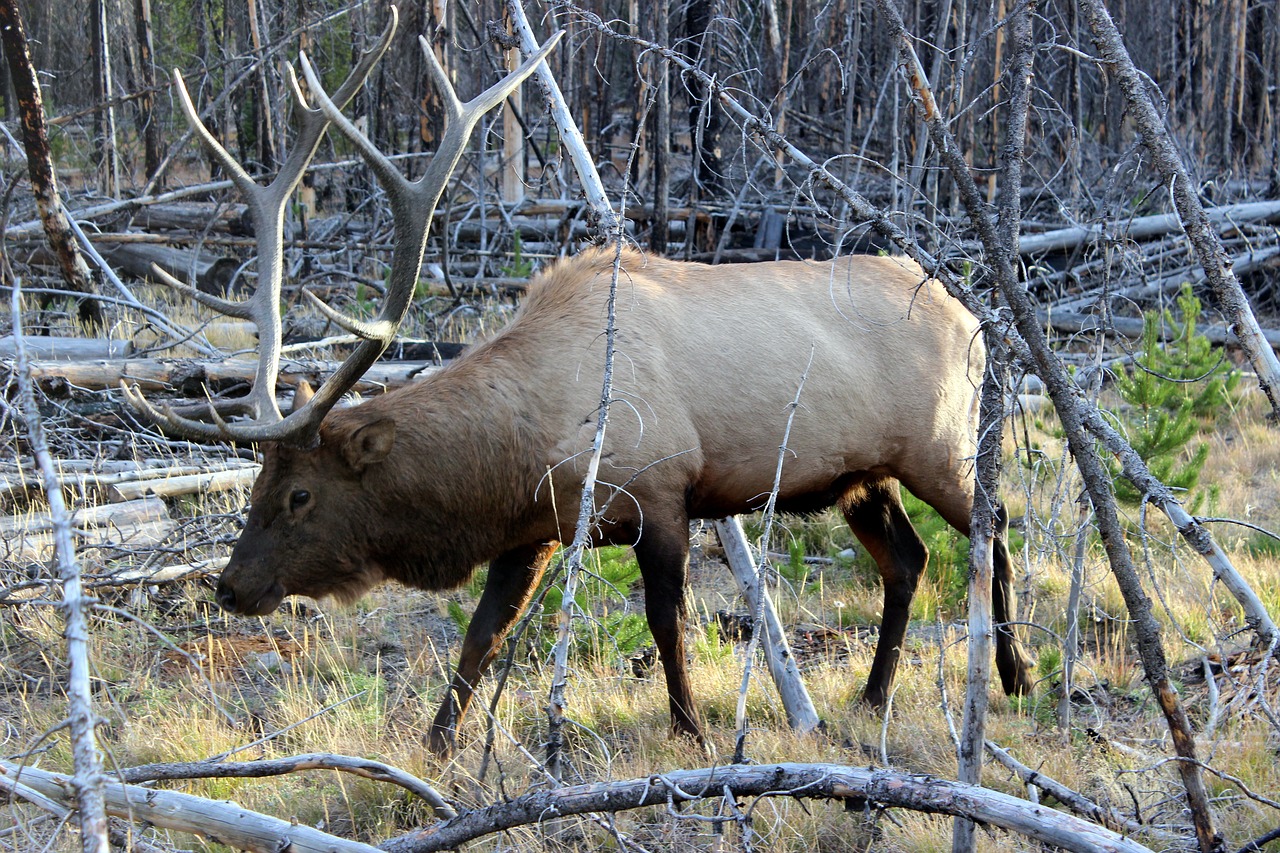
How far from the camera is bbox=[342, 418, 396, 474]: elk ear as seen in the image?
4289 millimetres

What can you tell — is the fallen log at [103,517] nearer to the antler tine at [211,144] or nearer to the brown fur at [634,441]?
the brown fur at [634,441]

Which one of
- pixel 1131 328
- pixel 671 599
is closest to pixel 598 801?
pixel 671 599

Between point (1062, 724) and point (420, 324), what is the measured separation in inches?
271

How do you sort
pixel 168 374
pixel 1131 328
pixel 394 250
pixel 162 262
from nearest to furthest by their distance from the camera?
1. pixel 394 250
2. pixel 168 374
3. pixel 1131 328
4. pixel 162 262

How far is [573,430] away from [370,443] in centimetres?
79

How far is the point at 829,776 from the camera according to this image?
268 centimetres

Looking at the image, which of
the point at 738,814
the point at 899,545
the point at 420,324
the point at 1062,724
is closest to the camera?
the point at 738,814

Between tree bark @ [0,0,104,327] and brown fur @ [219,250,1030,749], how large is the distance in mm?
4292

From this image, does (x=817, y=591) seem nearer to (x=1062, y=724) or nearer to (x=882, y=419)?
(x=882, y=419)

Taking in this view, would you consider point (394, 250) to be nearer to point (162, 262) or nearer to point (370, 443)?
point (370, 443)

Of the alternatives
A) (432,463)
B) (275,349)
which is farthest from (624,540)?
(275,349)

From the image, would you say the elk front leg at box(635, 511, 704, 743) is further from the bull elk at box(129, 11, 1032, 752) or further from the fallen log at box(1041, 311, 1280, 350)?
the fallen log at box(1041, 311, 1280, 350)

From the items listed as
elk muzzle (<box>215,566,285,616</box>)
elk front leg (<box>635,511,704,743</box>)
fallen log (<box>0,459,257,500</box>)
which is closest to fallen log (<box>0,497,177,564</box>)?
fallen log (<box>0,459,257,500</box>)

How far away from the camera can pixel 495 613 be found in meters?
4.64
